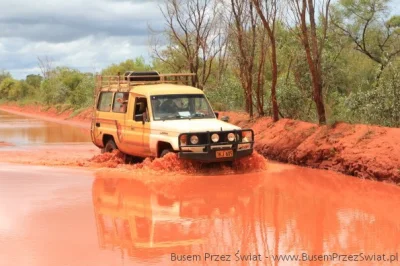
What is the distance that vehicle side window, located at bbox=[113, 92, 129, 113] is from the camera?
13.1 meters

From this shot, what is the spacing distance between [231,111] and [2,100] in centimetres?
6608

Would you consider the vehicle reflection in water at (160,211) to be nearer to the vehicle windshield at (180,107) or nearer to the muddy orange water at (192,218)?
the muddy orange water at (192,218)

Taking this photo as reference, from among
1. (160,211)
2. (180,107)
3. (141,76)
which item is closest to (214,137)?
(180,107)

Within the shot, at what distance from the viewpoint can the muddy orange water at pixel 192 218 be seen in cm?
629

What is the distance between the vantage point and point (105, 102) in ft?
46.5

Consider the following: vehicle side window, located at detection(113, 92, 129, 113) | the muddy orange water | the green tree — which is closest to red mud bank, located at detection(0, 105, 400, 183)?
the muddy orange water

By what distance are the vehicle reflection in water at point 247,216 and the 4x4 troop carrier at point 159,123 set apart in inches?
27.2

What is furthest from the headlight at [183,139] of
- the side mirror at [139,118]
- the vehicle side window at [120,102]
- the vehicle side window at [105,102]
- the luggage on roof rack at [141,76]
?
the vehicle side window at [105,102]

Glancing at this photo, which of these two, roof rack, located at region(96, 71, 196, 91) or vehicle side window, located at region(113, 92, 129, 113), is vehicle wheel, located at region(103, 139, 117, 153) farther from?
roof rack, located at region(96, 71, 196, 91)

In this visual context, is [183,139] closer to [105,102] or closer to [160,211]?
[160,211]

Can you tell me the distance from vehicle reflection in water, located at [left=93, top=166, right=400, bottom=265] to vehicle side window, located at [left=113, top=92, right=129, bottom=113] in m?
1.89

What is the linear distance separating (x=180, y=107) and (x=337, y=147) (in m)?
3.69

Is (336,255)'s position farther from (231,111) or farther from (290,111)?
(231,111)

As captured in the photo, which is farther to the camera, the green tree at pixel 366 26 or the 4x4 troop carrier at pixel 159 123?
the green tree at pixel 366 26
